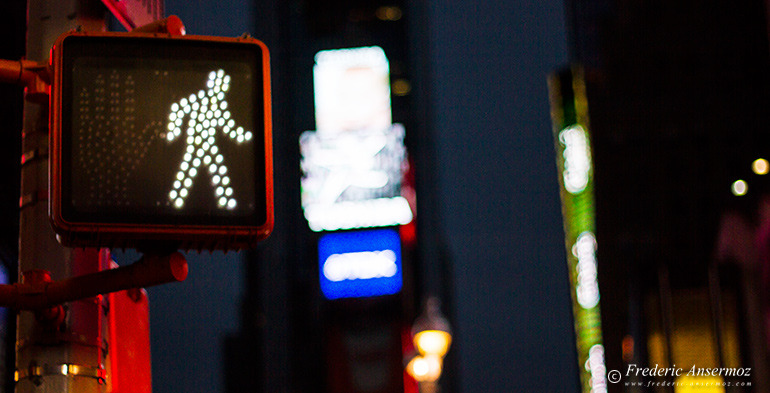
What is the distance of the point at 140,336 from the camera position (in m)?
4.14

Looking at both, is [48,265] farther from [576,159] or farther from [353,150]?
[353,150]

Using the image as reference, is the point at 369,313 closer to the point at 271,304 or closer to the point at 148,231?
the point at 271,304

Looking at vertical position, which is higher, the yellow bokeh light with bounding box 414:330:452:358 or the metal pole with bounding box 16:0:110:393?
the metal pole with bounding box 16:0:110:393

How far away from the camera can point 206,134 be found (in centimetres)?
345

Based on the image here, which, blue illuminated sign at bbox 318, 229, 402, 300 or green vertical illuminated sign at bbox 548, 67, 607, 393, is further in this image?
blue illuminated sign at bbox 318, 229, 402, 300

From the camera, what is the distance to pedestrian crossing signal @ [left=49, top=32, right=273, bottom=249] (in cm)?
326

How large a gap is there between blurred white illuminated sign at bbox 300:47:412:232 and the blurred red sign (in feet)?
180

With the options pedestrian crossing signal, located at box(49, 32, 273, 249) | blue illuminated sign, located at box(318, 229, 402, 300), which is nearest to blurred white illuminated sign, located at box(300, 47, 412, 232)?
blue illuminated sign, located at box(318, 229, 402, 300)

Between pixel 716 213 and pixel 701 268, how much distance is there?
1776 mm

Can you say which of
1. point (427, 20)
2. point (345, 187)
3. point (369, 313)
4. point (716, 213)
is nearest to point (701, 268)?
point (716, 213)

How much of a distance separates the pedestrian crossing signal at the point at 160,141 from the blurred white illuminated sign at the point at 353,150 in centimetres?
5645

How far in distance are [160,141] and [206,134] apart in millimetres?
160

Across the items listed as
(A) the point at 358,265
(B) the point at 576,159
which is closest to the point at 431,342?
(B) the point at 576,159

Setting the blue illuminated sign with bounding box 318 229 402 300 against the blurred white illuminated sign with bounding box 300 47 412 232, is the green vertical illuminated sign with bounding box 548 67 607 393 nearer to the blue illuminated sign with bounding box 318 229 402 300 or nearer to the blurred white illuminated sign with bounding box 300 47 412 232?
the blurred white illuminated sign with bounding box 300 47 412 232
